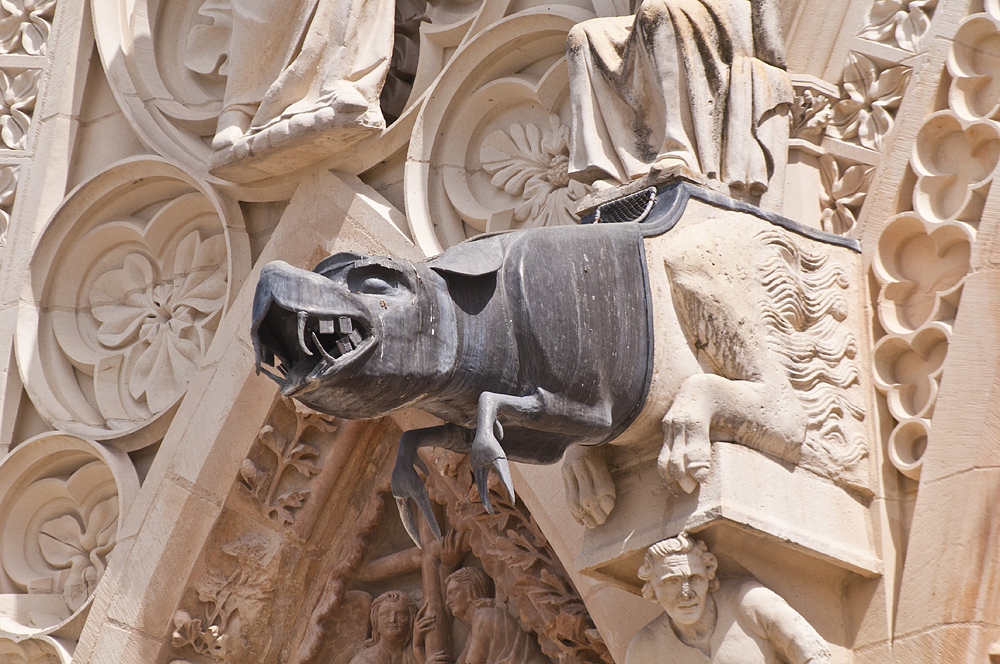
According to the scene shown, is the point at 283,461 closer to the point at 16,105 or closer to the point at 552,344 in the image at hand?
the point at 552,344

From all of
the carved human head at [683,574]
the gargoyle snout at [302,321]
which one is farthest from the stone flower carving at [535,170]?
the gargoyle snout at [302,321]

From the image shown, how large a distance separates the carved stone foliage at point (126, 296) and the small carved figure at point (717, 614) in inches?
89.6

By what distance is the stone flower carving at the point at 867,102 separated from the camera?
397 centimetres

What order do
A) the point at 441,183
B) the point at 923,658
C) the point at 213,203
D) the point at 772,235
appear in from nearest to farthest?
the point at 923,658, the point at 772,235, the point at 441,183, the point at 213,203

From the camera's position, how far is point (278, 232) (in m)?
5.00

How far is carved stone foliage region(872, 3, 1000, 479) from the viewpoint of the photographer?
3.65 meters

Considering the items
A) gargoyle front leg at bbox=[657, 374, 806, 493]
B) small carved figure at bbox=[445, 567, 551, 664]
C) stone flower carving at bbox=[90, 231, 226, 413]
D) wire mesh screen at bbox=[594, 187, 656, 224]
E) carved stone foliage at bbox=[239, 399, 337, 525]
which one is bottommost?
small carved figure at bbox=[445, 567, 551, 664]

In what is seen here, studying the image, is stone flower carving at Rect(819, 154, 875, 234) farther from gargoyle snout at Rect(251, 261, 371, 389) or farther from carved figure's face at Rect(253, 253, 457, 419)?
gargoyle snout at Rect(251, 261, 371, 389)

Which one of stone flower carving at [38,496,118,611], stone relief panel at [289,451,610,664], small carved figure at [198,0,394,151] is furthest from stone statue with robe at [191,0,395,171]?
stone flower carving at [38,496,118,611]

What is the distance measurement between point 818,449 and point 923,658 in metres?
0.51

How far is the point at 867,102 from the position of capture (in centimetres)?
403

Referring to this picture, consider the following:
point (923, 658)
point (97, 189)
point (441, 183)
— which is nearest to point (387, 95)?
point (441, 183)

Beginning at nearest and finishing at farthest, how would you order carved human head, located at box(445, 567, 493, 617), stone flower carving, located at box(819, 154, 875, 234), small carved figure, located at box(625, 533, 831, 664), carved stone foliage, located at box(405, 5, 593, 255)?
small carved figure, located at box(625, 533, 831, 664), stone flower carving, located at box(819, 154, 875, 234), carved human head, located at box(445, 567, 493, 617), carved stone foliage, located at box(405, 5, 593, 255)

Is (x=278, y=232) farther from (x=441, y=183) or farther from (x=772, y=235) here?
(x=772, y=235)
